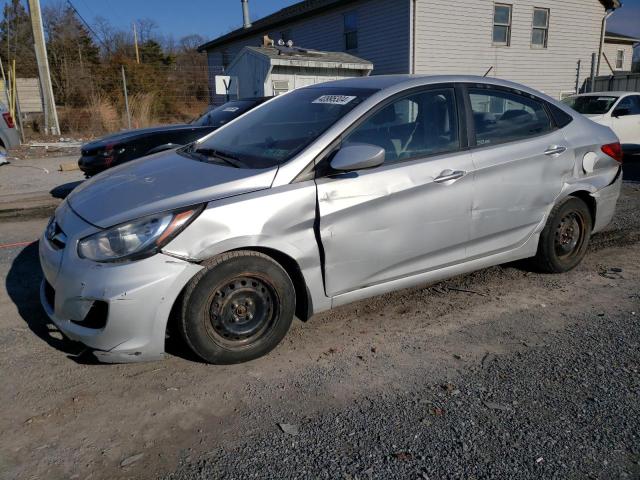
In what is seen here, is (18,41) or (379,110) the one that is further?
(18,41)

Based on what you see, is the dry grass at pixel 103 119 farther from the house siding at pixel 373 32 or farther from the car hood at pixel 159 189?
the car hood at pixel 159 189

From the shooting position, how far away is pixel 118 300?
109 inches

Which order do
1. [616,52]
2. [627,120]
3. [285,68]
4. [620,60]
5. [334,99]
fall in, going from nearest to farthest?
[334,99], [627,120], [285,68], [616,52], [620,60]

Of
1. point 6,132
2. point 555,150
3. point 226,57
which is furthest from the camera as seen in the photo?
point 226,57

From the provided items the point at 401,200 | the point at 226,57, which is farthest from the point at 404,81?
the point at 226,57

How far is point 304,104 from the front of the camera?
13.0ft

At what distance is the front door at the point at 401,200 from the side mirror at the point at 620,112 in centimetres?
1006

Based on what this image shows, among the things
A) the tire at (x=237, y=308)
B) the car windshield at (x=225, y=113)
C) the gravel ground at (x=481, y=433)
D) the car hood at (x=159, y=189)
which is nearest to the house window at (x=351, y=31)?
the car windshield at (x=225, y=113)

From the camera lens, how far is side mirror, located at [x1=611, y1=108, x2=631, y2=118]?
12.0 meters

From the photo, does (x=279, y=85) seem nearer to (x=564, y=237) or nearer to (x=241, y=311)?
(x=564, y=237)

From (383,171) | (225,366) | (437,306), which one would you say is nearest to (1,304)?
(225,366)

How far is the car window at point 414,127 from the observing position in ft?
11.4

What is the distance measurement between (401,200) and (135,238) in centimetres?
166

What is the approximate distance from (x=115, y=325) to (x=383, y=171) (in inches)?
72.5
